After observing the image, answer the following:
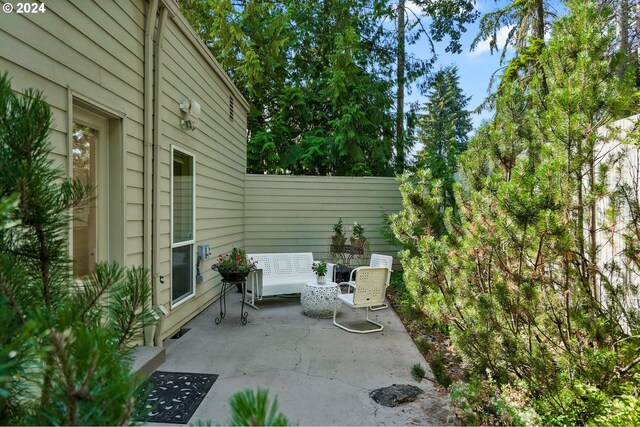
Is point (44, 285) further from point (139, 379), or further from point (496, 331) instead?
point (496, 331)

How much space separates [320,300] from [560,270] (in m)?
3.15

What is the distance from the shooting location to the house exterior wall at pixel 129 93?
7.54 feet

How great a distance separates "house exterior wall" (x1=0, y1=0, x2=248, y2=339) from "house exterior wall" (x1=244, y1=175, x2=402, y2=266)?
1.81 meters

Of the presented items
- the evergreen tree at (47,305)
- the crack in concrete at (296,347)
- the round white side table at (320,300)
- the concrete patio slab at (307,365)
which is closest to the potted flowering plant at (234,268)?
the concrete patio slab at (307,365)

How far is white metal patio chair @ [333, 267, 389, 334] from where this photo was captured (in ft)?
14.8

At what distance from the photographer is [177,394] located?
9.22ft

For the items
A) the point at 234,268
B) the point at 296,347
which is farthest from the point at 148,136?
the point at 296,347

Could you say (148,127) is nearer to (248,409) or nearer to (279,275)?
(279,275)

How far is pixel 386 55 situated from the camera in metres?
11.7

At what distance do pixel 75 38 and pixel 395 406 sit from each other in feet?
11.0

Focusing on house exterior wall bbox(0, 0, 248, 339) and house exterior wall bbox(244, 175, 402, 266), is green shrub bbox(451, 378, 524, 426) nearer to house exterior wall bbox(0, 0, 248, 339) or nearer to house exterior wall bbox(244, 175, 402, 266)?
house exterior wall bbox(0, 0, 248, 339)

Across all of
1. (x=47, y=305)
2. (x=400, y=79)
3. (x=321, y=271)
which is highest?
(x=400, y=79)

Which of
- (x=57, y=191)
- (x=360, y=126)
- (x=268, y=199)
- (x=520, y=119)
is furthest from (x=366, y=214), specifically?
(x=57, y=191)

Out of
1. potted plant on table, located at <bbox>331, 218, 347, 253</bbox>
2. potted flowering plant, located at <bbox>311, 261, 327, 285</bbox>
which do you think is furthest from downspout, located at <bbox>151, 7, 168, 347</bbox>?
potted plant on table, located at <bbox>331, 218, 347, 253</bbox>
